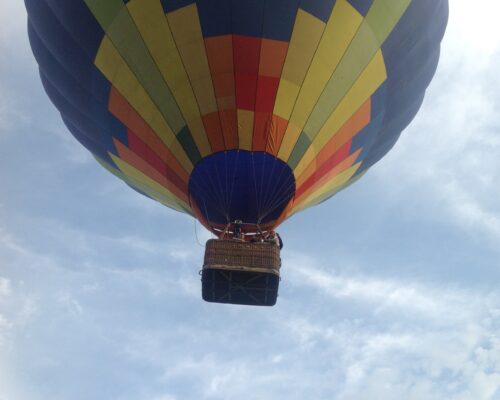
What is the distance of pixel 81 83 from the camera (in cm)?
955

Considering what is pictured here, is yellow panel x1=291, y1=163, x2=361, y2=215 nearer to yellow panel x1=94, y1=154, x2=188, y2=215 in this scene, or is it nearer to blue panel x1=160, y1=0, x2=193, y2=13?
yellow panel x1=94, y1=154, x2=188, y2=215

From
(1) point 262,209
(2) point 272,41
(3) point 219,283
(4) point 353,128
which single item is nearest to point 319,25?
(2) point 272,41

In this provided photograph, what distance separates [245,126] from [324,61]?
1273 millimetres

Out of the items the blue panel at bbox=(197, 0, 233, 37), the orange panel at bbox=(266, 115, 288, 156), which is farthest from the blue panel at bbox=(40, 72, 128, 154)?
the orange panel at bbox=(266, 115, 288, 156)

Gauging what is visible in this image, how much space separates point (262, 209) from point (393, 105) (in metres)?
2.55

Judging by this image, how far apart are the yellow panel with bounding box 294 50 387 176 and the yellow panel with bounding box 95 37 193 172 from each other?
1.57m

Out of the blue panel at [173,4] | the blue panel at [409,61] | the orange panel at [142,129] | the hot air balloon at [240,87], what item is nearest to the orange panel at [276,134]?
the hot air balloon at [240,87]

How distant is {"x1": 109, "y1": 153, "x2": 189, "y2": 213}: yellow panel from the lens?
9852 millimetres

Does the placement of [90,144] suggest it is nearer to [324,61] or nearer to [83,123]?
[83,123]

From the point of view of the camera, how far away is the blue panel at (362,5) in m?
8.54

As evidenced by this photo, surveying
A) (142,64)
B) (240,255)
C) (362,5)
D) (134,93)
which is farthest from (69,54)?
(362,5)

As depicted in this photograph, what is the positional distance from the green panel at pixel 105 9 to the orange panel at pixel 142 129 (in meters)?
0.89

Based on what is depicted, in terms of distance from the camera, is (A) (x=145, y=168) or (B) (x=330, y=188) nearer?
(A) (x=145, y=168)

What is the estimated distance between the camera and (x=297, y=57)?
28.0 ft
